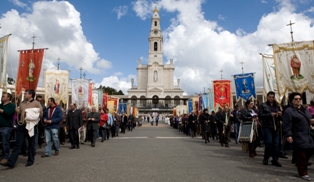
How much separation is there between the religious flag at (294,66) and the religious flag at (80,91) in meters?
13.3

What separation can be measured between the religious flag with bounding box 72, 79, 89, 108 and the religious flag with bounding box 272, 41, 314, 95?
43.7 ft

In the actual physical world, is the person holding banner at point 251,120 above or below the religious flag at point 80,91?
below

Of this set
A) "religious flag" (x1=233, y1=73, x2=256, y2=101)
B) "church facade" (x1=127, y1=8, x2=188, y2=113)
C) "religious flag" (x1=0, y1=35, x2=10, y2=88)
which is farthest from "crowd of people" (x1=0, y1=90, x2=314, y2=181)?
"church facade" (x1=127, y1=8, x2=188, y2=113)

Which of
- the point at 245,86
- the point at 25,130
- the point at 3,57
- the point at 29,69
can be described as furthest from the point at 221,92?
the point at 25,130

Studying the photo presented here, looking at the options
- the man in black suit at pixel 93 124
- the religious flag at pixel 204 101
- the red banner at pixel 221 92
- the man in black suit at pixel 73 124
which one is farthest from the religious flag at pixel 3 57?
the religious flag at pixel 204 101

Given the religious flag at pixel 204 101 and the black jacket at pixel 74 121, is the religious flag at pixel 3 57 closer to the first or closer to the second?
the black jacket at pixel 74 121

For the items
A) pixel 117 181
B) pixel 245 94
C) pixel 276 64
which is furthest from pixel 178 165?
pixel 245 94

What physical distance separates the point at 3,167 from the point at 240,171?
19.0 ft

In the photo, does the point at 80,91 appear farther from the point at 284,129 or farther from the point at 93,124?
the point at 284,129

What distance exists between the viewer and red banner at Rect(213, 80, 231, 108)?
2209 centimetres

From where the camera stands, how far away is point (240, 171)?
19.5 ft

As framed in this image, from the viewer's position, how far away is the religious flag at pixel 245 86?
18047mm

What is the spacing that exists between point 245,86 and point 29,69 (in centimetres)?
1373

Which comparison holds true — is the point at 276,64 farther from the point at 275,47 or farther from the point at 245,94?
the point at 245,94
